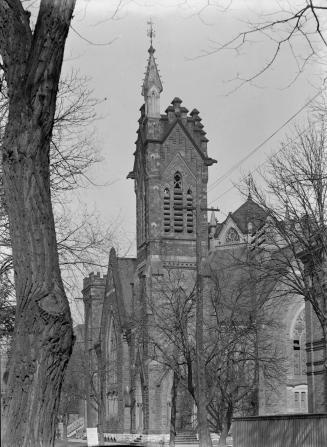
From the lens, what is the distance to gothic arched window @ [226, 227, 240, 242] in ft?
290

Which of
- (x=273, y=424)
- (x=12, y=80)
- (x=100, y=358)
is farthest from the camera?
(x=100, y=358)

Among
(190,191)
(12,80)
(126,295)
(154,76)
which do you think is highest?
(154,76)

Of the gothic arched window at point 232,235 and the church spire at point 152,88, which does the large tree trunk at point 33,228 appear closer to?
the church spire at point 152,88

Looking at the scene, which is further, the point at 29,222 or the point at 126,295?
the point at 126,295

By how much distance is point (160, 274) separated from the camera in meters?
67.0

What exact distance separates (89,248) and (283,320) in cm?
3941

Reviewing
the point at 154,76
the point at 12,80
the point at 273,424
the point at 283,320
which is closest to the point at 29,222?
the point at 12,80

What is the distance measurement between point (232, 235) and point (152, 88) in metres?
24.0

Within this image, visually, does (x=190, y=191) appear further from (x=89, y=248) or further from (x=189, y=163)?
(x=89, y=248)

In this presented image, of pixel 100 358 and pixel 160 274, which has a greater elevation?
pixel 160 274

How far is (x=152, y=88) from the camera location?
71.2 m

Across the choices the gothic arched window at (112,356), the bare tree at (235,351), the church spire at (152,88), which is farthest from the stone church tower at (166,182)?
the bare tree at (235,351)

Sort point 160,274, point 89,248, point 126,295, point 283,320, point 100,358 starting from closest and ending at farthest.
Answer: point 89,248
point 283,320
point 160,274
point 126,295
point 100,358

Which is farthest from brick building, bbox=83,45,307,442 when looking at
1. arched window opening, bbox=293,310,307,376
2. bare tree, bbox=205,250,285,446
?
bare tree, bbox=205,250,285,446
